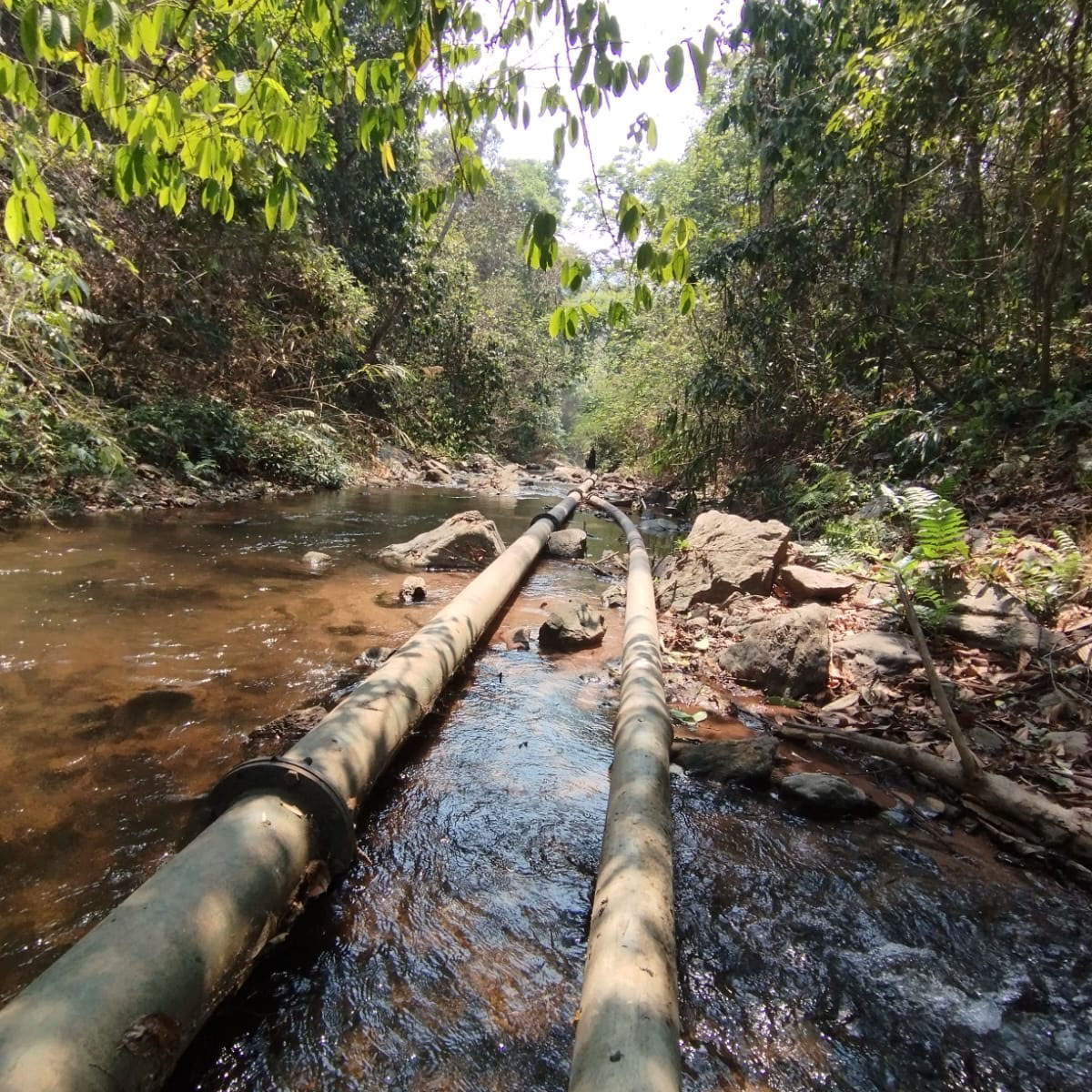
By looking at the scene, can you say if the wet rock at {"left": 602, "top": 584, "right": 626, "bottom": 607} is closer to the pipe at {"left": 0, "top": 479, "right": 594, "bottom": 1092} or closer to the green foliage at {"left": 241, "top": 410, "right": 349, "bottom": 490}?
the pipe at {"left": 0, "top": 479, "right": 594, "bottom": 1092}

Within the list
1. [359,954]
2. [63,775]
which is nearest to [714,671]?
[359,954]

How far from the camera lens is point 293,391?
14.2 meters

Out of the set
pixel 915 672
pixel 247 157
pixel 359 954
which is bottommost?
pixel 359 954

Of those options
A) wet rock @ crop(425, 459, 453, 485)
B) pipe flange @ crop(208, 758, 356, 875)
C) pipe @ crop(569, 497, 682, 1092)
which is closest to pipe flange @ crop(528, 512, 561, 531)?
pipe @ crop(569, 497, 682, 1092)

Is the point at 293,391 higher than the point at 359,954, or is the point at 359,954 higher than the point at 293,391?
the point at 293,391

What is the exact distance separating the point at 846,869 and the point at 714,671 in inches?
84.4

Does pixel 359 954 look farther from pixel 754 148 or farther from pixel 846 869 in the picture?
pixel 754 148

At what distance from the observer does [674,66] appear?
62.5 inches

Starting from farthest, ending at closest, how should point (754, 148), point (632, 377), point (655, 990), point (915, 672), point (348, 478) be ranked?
point (632, 377), point (348, 478), point (754, 148), point (915, 672), point (655, 990)

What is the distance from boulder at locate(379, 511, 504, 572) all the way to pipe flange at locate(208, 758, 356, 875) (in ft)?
16.4

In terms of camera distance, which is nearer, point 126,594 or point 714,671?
point 714,671

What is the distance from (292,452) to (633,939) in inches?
469

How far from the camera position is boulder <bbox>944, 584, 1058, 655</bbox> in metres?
4.07

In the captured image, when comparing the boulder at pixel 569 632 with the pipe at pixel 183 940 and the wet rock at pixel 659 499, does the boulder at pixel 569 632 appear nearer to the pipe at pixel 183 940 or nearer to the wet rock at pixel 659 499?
the pipe at pixel 183 940
